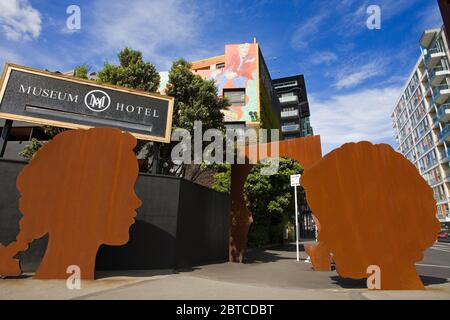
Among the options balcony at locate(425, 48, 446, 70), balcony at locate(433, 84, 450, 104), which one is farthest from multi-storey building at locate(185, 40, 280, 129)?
balcony at locate(425, 48, 446, 70)

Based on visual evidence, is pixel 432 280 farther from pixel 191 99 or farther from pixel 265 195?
pixel 265 195

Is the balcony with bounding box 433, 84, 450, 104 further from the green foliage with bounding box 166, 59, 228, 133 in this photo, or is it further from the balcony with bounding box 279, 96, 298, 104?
the green foliage with bounding box 166, 59, 228, 133

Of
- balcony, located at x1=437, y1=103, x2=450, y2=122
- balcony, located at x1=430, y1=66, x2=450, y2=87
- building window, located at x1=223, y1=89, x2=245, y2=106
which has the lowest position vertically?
building window, located at x1=223, y1=89, x2=245, y2=106

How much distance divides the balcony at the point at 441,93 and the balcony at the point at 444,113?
1284 mm

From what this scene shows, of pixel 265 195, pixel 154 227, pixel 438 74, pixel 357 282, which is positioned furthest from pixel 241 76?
pixel 438 74

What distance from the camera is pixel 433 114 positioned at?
4300cm

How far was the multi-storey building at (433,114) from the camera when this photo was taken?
128 ft

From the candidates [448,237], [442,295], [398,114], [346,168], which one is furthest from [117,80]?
[398,114]

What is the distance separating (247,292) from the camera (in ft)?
18.5

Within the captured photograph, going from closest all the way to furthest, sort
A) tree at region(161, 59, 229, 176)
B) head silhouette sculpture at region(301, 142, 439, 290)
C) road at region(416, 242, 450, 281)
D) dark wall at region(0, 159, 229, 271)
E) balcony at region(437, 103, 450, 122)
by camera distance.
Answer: head silhouette sculpture at region(301, 142, 439, 290) < dark wall at region(0, 159, 229, 271) < road at region(416, 242, 450, 281) < tree at region(161, 59, 229, 176) < balcony at region(437, 103, 450, 122)

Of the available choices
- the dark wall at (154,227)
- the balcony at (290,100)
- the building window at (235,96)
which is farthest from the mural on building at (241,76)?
the balcony at (290,100)

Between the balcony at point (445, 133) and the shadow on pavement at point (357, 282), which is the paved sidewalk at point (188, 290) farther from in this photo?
the balcony at point (445, 133)

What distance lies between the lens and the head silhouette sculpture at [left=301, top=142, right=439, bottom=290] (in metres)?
6.34

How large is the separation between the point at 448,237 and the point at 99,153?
35.6 meters
